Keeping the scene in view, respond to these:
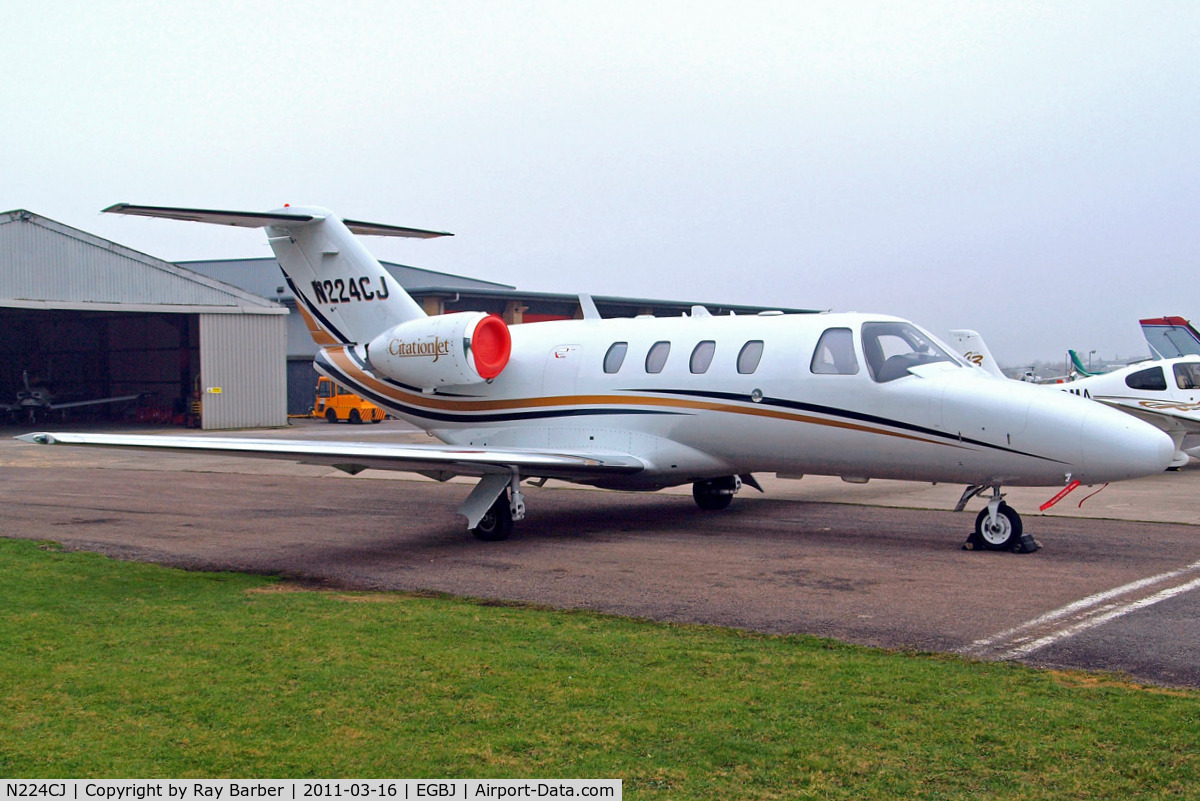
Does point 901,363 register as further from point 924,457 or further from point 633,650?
point 633,650

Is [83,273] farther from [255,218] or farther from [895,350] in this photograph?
[895,350]

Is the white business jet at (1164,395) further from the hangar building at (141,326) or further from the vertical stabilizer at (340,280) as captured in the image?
the hangar building at (141,326)

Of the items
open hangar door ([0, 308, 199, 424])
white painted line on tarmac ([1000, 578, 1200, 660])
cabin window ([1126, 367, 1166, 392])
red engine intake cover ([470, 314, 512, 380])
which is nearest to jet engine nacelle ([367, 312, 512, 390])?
red engine intake cover ([470, 314, 512, 380])

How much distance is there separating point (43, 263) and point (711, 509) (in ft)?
96.1

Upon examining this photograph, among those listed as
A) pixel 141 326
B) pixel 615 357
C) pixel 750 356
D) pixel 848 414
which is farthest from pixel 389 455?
pixel 141 326

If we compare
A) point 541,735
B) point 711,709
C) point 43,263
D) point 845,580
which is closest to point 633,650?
point 711,709

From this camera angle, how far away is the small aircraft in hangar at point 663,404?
1079 cm

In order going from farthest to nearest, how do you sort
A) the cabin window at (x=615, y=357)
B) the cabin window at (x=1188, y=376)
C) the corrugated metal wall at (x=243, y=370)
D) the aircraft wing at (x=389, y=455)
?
1. the corrugated metal wall at (x=243, y=370)
2. the cabin window at (x=1188, y=376)
3. the cabin window at (x=615, y=357)
4. the aircraft wing at (x=389, y=455)

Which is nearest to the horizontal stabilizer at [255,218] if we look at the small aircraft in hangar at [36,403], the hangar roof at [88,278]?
the hangar roof at [88,278]

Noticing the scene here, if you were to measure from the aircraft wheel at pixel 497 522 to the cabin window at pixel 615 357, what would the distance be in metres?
2.33

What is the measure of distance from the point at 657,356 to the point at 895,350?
3080 mm

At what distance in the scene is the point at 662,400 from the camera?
13.1m

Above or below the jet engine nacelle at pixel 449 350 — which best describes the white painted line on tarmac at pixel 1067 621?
below

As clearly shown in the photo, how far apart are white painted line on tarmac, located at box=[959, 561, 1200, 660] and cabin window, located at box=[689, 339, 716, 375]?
212 inches
